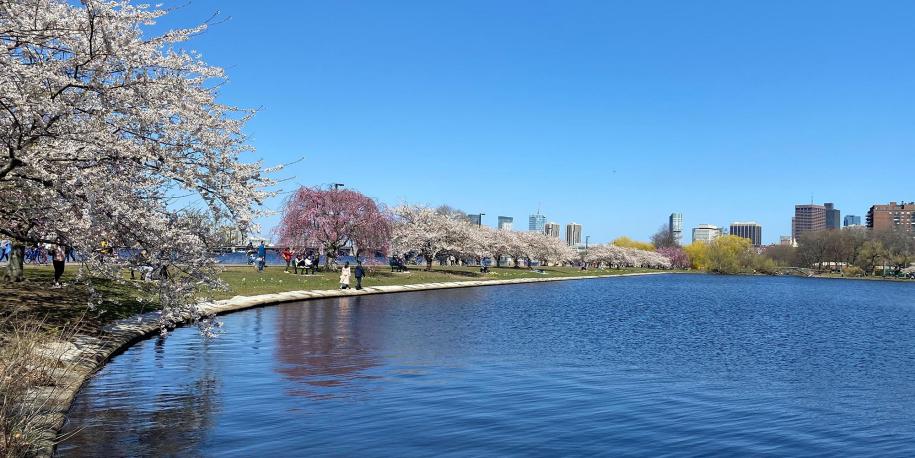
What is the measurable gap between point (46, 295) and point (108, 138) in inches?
589

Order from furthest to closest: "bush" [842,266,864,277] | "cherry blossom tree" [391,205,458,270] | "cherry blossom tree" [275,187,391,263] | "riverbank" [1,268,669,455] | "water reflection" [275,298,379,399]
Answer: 1. "bush" [842,266,864,277]
2. "cherry blossom tree" [391,205,458,270]
3. "cherry blossom tree" [275,187,391,263]
4. "water reflection" [275,298,379,399]
5. "riverbank" [1,268,669,455]

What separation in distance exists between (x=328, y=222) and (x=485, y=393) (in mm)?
47598

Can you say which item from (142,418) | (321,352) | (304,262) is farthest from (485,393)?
(304,262)

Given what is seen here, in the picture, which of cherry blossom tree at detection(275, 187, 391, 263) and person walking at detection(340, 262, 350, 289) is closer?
person walking at detection(340, 262, 350, 289)

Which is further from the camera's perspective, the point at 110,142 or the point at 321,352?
the point at 321,352

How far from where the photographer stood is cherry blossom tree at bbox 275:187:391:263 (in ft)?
206

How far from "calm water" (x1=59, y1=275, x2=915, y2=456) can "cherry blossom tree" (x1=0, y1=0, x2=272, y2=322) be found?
3006 millimetres

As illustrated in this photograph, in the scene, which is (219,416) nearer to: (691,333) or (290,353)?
(290,353)

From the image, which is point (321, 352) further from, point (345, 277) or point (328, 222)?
point (328, 222)

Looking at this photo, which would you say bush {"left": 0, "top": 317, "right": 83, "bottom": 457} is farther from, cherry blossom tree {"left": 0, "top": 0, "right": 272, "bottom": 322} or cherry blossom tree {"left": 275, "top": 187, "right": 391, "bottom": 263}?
cherry blossom tree {"left": 275, "top": 187, "right": 391, "bottom": 263}

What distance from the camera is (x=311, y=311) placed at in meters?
34.5

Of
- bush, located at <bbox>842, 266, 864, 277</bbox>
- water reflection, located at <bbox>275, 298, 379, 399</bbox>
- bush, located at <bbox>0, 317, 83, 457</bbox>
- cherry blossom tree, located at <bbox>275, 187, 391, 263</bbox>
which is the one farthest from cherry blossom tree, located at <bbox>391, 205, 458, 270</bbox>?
bush, located at <bbox>842, 266, 864, 277</bbox>

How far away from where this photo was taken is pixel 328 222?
6272cm

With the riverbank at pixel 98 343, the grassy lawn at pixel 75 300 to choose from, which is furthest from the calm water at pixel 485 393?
the grassy lawn at pixel 75 300
